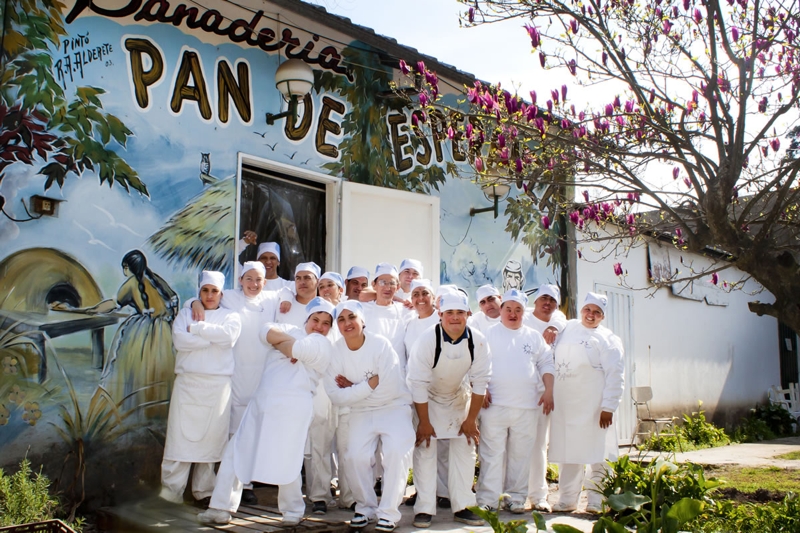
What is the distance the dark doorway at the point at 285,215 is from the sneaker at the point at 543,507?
3.17 metres

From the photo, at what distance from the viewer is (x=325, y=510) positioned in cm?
610

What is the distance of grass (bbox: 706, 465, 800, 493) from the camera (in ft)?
25.6

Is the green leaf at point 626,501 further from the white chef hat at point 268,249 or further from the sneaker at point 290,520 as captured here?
the white chef hat at point 268,249

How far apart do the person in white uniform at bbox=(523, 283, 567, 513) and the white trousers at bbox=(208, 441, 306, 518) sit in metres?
2.19

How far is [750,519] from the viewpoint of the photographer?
5.61 meters

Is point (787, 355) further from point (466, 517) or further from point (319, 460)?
point (319, 460)

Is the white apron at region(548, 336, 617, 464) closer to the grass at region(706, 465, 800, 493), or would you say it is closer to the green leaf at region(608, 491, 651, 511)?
the green leaf at region(608, 491, 651, 511)

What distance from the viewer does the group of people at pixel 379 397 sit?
18.3ft

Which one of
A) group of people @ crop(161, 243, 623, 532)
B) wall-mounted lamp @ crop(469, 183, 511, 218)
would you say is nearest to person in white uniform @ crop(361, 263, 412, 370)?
group of people @ crop(161, 243, 623, 532)

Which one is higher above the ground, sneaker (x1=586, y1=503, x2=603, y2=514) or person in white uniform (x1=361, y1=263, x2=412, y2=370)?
person in white uniform (x1=361, y1=263, x2=412, y2=370)

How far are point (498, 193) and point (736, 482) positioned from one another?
4.15 meters

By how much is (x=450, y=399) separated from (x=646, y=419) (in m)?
7.15

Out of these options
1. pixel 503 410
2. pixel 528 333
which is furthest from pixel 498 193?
pixel 503 410

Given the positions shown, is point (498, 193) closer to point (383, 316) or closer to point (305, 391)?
point (383, 316)
